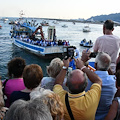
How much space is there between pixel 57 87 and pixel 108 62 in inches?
33.5

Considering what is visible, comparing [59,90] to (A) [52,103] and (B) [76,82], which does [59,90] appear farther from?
(A) [52,103]

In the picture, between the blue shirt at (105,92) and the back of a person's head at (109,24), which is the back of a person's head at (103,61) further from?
the back of a person's head at (109,24)

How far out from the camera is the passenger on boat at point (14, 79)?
7.84ft

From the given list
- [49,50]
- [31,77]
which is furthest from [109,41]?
[49,50]

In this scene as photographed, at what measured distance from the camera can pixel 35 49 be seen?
17672 millimetres

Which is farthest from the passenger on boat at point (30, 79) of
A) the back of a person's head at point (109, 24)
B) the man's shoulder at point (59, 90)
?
the back of a person's head at point (109, 24)

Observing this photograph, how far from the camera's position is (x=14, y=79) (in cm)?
250

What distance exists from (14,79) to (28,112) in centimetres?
153

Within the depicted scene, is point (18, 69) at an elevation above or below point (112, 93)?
above

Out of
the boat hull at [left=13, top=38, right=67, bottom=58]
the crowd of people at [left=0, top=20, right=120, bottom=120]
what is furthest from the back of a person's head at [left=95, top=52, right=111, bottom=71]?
the boat hull at [left=13, top=38, right=67, bottom=58]

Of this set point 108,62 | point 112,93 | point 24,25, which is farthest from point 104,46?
point 24,25

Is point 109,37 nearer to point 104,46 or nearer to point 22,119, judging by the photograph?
point 104,46

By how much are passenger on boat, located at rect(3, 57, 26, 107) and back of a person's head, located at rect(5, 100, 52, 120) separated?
51.2 inches

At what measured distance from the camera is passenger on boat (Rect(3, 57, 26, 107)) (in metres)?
2.39
